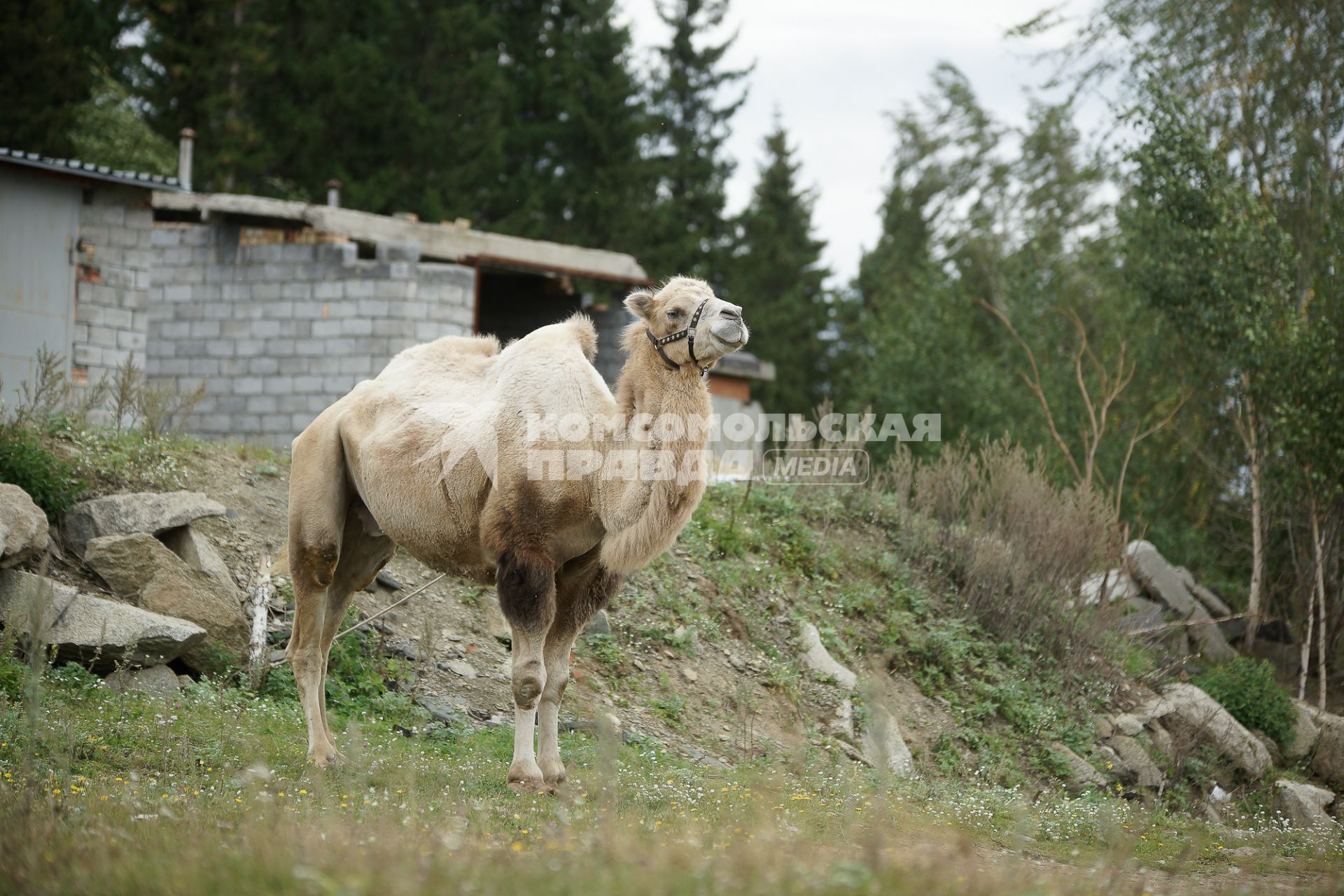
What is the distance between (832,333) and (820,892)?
40521mm

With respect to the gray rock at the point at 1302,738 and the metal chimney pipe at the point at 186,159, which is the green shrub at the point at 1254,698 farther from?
the metal chimney pipe at the point at 186,159

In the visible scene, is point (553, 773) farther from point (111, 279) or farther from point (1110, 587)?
point (111, 279)

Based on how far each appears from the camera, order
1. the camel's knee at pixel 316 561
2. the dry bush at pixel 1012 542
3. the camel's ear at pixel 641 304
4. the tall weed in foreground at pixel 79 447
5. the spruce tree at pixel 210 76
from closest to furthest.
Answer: the camel's ear at pixel 641 304, the camel's knee at pixel 316 561, the tall weed in foreground at pixel 79 447, the dry bush at pixel 1012 542, the spruce tree at pixel 210 76

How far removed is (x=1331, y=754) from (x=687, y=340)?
11688mm

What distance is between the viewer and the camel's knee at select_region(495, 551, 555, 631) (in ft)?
21.4

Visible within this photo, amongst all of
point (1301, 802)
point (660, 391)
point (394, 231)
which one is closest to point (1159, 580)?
point (1301, 802)

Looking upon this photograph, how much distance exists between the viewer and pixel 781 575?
12742 mm

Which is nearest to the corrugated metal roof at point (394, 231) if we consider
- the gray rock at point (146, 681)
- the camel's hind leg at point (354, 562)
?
the gray rock at point (146, 681)

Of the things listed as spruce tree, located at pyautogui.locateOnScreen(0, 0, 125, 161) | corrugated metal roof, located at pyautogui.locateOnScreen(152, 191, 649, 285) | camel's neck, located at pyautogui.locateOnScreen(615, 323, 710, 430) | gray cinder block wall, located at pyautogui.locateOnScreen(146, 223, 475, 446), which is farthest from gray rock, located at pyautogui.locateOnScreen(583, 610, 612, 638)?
spruce tree, located at pyautogui.locateOnScreen(0, 0, 125, 161)

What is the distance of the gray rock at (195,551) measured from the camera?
9539 millimetres

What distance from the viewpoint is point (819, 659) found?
37.9 ft

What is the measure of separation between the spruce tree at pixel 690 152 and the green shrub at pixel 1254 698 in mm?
22285

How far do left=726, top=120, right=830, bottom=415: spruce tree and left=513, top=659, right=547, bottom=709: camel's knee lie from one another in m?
29.9

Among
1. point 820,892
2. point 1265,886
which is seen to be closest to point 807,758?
point 1265,886
